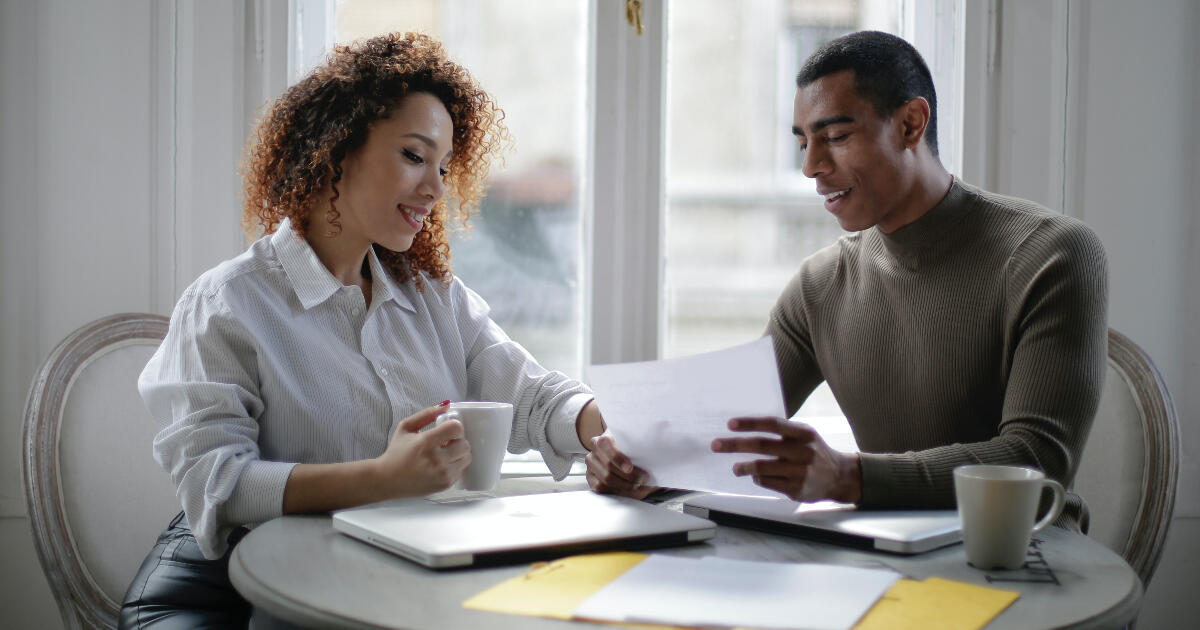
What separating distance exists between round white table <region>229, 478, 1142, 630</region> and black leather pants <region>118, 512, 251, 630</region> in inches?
11.8

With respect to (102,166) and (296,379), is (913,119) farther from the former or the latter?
(102,166)

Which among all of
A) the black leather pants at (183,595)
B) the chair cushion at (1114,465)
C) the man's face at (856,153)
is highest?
the man's face at (856,153)

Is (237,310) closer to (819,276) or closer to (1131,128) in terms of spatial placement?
(819,276)

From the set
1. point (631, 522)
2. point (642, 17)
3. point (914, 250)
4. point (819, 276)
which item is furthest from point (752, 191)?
point (631, 522)

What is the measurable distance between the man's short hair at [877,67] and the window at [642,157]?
678 millimetres

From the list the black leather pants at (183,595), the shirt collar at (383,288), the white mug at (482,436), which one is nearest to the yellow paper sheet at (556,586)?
the white mug at (482,436)

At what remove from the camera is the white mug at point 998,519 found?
0.93m

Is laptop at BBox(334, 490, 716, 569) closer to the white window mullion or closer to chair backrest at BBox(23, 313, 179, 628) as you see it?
chair backrest at BBox(23, 313, 179, 628)

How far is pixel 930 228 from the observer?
1538 mm

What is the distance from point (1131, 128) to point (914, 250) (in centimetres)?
105

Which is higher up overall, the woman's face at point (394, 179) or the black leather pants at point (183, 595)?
the woman's face at point (394, 179)

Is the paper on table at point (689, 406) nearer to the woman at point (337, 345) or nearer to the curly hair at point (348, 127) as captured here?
the woman at point (337, 345)

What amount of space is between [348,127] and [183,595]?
0.72m

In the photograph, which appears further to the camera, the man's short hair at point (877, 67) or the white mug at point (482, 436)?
the man's short hair at point (877, 67)
